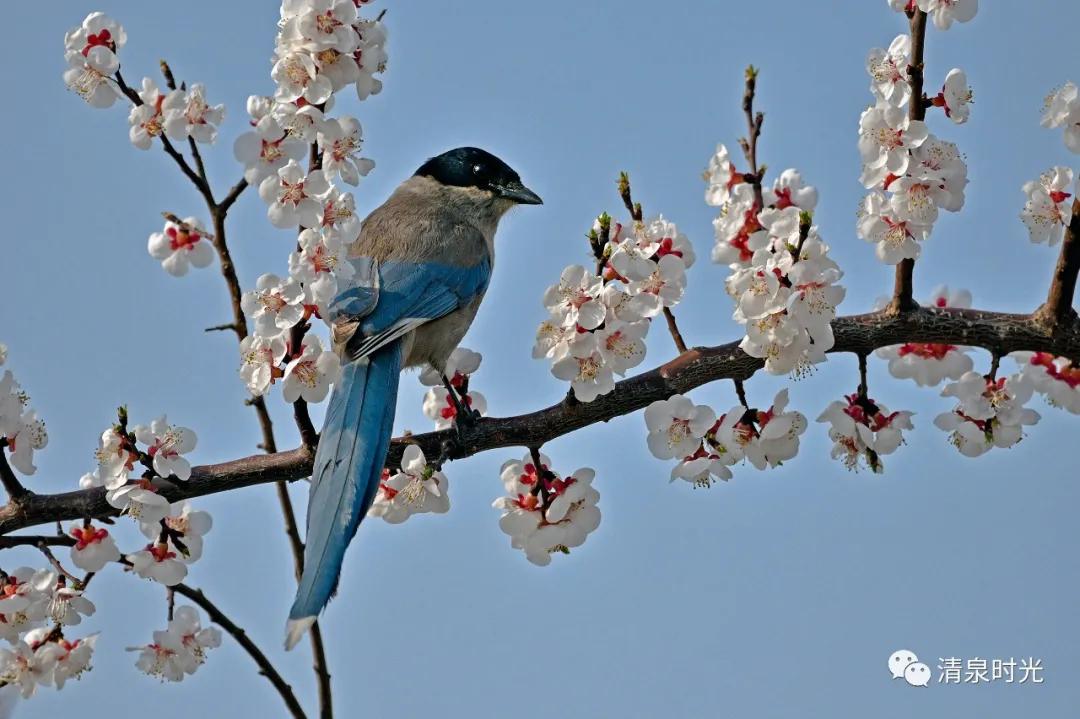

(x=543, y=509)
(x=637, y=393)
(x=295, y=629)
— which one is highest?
(x=637, y=393)

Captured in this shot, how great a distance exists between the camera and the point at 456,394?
3709 millimetres

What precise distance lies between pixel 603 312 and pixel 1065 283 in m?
1.31

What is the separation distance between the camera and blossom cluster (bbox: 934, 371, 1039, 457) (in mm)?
3369

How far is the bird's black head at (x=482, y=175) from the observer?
5148 mm

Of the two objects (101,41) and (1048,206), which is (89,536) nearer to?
(101,41)

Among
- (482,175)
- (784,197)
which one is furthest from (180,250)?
(482,175)

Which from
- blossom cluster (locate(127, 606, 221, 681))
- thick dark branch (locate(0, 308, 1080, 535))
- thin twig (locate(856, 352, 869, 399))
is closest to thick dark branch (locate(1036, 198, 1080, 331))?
thick dark branch (locate(0, 308, 1080, 535))

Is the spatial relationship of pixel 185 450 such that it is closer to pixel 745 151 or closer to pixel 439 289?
pixel 439 289

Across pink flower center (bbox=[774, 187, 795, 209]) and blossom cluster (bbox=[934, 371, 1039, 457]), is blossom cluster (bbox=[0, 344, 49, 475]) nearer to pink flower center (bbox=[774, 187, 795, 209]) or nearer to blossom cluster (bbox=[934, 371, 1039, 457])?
pink flower center (bbox=[774, 187, 795, 209])

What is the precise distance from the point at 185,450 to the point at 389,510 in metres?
0.63

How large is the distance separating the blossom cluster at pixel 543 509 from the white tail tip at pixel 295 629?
0.67 metres

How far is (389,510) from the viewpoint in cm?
342

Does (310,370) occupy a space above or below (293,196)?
below

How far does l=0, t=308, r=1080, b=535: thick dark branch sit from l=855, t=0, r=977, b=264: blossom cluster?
0.86 ft
